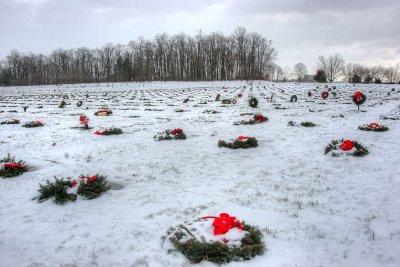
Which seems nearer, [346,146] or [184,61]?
[346,146]

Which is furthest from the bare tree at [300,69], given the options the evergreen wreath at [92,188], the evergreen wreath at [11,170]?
the evergreen wreath at [92,188]

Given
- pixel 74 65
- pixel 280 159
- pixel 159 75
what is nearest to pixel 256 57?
pixel 159 75

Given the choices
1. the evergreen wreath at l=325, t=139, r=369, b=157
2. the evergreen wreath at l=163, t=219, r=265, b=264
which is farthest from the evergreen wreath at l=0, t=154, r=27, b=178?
the evergreen wreath at l=325, t=139, r=369, b=157

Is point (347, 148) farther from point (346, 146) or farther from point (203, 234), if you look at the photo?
point (203, 234)

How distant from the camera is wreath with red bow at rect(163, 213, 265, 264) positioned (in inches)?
157

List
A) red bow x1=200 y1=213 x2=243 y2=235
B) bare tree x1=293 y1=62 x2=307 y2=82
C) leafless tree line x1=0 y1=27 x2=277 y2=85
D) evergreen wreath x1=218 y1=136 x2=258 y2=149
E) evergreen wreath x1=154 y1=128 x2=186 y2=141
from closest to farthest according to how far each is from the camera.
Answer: red bow x1=200 y1=213 x2=243 y2=235
evergreen wreath x1=218 y1=136 x2=258 y2=149
evergreen wreath x1=154 y1=128 x2=186 y2=141
leafless tree line x1=0 y1=27 x2=277 y2=85
bare tree x1=293 y1=62 x2=307 y2=82

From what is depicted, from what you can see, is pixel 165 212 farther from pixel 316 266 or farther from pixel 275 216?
pixel 316 266

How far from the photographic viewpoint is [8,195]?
6164 mm

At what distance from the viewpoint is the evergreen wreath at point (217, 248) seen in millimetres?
3945

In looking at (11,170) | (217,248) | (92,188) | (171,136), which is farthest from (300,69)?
(217,248)

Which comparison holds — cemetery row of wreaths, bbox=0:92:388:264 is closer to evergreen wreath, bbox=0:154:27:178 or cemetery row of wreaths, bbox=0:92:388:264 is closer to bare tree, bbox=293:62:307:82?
evergreen wreath, bbox=0:154:27:178

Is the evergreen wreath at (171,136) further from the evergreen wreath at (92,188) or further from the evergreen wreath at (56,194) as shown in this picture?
the evergreen wreath at (56,194)

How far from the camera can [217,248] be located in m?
4.00

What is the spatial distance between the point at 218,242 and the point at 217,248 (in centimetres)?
11
